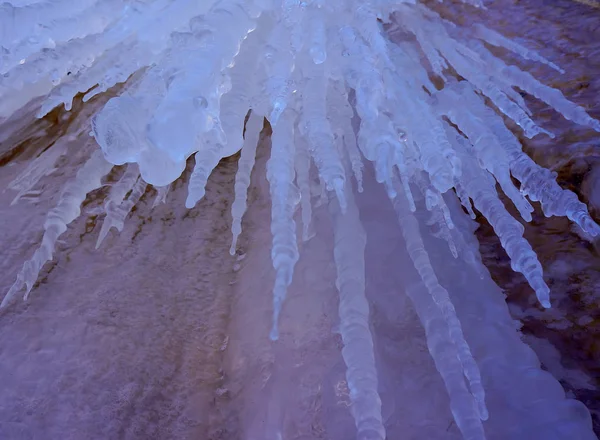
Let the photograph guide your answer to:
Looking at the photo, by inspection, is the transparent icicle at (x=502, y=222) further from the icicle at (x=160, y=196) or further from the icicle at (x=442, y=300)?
the icicle at (x=160, y=196)

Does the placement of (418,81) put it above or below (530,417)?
above

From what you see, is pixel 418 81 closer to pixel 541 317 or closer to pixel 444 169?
pixel 444 169

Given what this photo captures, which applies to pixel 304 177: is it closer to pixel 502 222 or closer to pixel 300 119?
pixel 300 119

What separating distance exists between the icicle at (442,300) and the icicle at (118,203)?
0.40m

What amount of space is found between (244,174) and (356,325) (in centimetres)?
28

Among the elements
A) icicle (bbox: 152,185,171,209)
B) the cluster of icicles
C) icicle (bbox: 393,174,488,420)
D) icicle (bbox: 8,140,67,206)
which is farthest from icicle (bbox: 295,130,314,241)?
icicle (bbox: 8,140,67,206)

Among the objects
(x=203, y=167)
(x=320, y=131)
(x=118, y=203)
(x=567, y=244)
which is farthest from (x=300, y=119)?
(x=567, y=244)

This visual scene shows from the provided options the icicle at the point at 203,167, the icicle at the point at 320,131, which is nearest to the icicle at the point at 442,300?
the icicle at the point at 320,131

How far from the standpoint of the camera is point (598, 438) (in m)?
0.58

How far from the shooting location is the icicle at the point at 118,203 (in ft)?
2.48

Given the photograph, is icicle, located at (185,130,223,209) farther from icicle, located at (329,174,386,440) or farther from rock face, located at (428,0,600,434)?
rock face, located at (428,0,600,434)

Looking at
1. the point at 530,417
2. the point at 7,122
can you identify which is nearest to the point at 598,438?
the point at 530,417

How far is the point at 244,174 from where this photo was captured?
743 mm

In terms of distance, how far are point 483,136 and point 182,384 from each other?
531 mm
